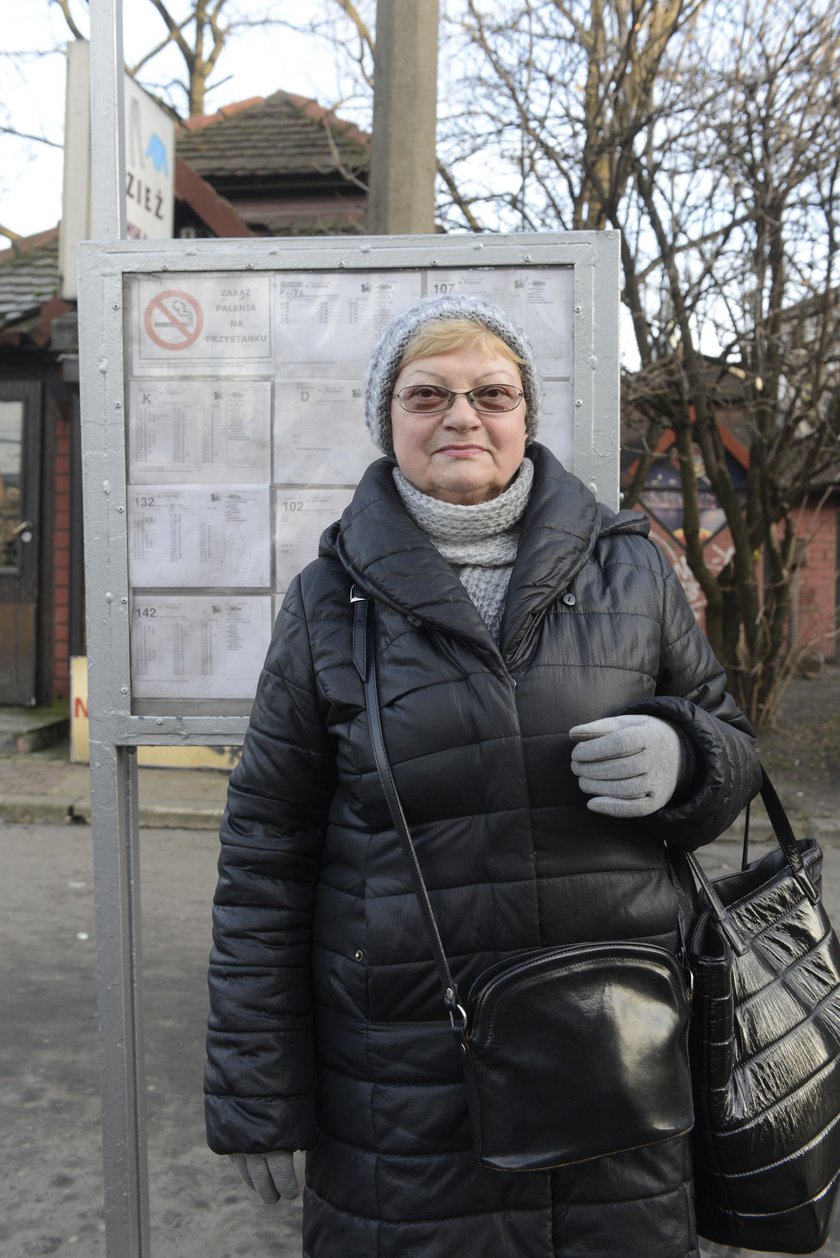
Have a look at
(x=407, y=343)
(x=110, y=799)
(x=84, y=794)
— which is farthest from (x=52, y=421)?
(x=407, y=343)

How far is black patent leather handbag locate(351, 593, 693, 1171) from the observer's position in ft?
5.11

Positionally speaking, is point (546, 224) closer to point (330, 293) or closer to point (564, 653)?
point (330, 293)

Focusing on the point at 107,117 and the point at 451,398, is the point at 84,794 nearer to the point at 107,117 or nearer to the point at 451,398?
the point at 107,117

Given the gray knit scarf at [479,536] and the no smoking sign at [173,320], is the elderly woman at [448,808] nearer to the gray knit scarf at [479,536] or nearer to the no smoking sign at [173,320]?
the gray knit scarf at [479,536]

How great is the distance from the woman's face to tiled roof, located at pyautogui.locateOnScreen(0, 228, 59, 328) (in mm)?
9625

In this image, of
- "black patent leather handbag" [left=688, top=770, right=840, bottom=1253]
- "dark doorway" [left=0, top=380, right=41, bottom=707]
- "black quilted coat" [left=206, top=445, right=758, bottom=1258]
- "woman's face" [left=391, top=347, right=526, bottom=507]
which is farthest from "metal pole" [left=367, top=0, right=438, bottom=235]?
"dark doorway" [left=0, top=380, right=41, bottom=707]

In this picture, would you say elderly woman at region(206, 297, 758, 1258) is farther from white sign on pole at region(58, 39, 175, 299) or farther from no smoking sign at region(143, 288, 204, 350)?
white sign on pole at region(58, 39, 175, 299)

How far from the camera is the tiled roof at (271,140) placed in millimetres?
10922

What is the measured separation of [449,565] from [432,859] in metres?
0.46

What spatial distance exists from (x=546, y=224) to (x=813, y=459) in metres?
2.80

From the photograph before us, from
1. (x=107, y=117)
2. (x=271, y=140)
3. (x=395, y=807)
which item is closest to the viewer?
(x=395, y=807)

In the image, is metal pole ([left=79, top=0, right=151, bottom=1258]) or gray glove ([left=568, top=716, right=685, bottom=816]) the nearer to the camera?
gray glove ([left=568, top=716, right=685, bottom=816])

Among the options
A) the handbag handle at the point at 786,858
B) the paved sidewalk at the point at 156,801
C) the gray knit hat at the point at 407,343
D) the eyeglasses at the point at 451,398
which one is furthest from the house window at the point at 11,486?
the handbag handle at the point at 786,858

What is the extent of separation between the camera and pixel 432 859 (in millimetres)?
1692
